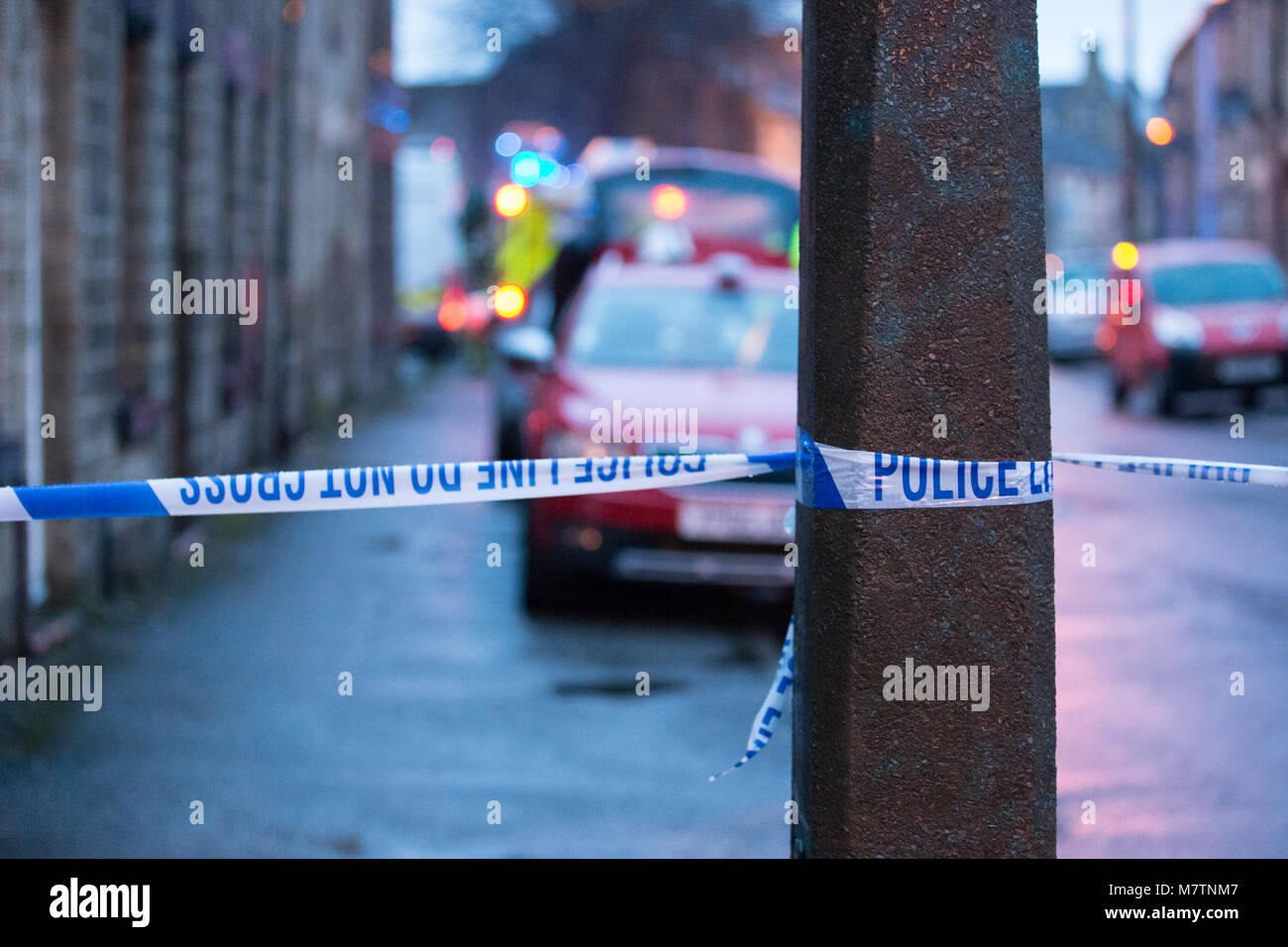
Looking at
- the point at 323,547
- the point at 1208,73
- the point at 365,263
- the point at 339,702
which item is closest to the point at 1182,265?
the point at 365,263

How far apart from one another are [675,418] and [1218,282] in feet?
49.2

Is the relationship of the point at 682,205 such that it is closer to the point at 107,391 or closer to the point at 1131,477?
the point at 1131,477

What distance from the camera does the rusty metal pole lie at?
318cm

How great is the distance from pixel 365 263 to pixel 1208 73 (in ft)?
101

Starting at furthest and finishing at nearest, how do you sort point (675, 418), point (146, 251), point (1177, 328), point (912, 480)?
point (1177, 328), point (146, 251), point (675, 418), point (912, 480)

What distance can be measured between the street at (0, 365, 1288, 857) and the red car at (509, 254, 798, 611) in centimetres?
37

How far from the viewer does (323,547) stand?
12.0m

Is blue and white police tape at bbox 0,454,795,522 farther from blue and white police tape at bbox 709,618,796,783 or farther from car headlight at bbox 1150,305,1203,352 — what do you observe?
car headlight at bbox 1150,305,1203,352

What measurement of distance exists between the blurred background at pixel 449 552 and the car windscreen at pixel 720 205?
4 centimetres

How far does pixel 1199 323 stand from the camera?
2117cm

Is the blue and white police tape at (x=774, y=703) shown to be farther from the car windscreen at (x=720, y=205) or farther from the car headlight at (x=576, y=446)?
the car windscreen at (x=720, y=205)

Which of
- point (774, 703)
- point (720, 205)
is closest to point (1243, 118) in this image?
point (720, 205)

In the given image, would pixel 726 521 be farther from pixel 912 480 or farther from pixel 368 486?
pixel 912 480
